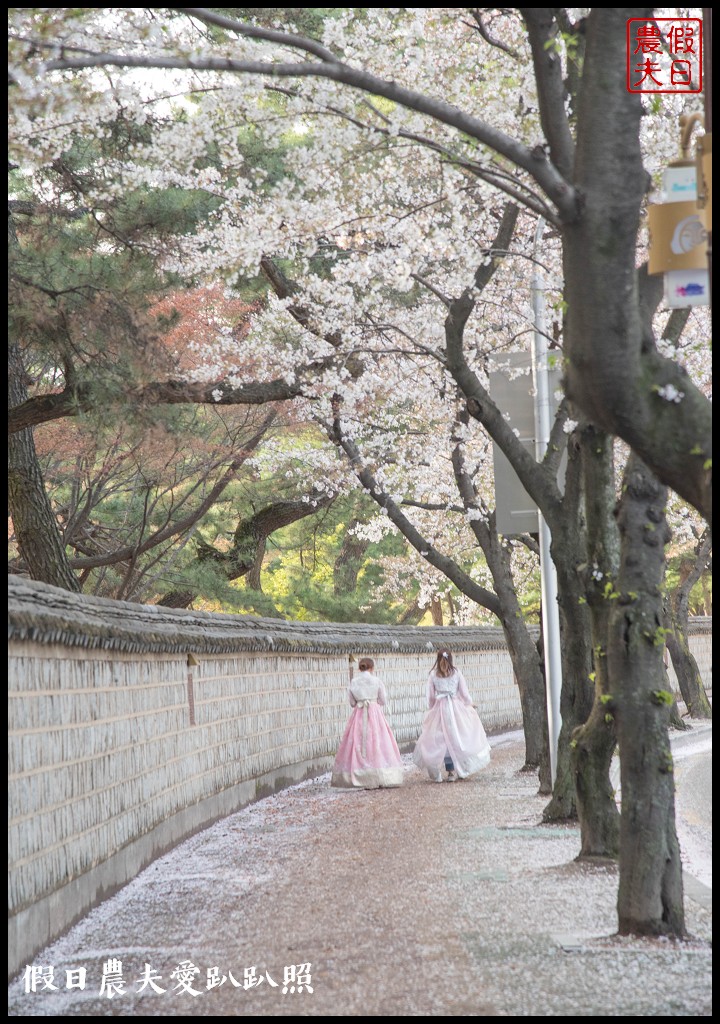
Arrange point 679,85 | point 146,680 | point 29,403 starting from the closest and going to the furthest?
1. point 679,85
2. point 146,680
3. point 29,403

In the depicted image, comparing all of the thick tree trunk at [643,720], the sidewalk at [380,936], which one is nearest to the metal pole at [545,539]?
the sidewalk at [380,936]

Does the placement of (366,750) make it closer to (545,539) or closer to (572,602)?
(545,539)

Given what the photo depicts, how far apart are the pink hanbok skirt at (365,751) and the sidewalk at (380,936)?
13.1 ft

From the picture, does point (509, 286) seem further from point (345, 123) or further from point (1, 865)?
point (1, 865)

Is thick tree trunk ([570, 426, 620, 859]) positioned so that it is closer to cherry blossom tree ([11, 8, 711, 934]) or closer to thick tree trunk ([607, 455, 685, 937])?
cherry blossom tree ([11, 8, 711, 934])

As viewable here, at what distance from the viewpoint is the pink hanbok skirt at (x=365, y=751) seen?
52.6 feet

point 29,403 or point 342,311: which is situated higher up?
point 342,311

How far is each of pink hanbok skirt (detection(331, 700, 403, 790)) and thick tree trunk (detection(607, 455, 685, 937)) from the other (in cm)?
890

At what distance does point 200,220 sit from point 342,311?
2782mm

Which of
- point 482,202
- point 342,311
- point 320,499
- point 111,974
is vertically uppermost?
point 482,202

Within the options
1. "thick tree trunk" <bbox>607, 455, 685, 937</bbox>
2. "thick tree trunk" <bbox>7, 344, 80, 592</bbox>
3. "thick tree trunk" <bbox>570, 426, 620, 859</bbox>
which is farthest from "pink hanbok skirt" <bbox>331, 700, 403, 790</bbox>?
"thick tree trunk" <bbox>607, 455, 685, 937</bbox>

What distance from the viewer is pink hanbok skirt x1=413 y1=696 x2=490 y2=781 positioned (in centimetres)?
1694

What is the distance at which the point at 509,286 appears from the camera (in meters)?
16.2

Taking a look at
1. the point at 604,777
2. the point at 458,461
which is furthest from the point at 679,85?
the point at 458,461
